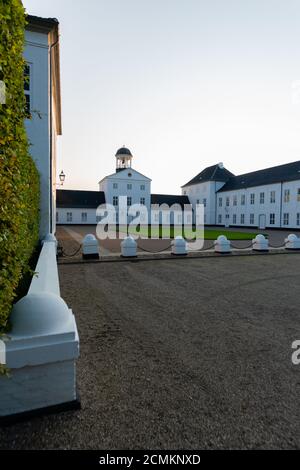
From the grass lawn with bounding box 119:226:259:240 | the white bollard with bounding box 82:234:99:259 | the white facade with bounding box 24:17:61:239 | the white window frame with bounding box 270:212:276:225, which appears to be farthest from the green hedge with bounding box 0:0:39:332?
the white window frame with bounding box 270:212:276:225

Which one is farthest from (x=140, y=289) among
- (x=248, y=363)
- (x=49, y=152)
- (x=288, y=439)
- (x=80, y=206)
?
(x=80, y=206)

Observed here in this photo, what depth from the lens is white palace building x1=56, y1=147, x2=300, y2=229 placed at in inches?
1586

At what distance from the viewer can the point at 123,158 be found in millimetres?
51844

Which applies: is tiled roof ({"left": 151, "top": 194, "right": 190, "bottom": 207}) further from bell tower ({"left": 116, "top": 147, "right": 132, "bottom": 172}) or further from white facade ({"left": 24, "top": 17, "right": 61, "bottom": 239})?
white facade ({"left": 24, "top": 17, "right": 61, "bottom": 239})

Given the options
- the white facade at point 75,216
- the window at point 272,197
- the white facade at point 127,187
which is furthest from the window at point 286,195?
the white facade at point 75,216

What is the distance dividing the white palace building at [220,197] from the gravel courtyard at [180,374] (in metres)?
38.0

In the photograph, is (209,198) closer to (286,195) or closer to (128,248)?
(286,195)

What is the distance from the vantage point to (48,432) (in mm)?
1958

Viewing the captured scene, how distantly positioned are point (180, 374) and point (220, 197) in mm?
55203

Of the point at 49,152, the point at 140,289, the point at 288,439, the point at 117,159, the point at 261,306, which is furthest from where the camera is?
the point at 117,159

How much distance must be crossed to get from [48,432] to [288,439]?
1758 millimetres

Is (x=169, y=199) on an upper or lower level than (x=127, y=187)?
lower

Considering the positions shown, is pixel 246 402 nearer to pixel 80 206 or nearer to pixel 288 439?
pixel 288 439

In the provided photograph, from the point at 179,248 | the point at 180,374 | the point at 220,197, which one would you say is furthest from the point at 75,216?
the point at 180,374
